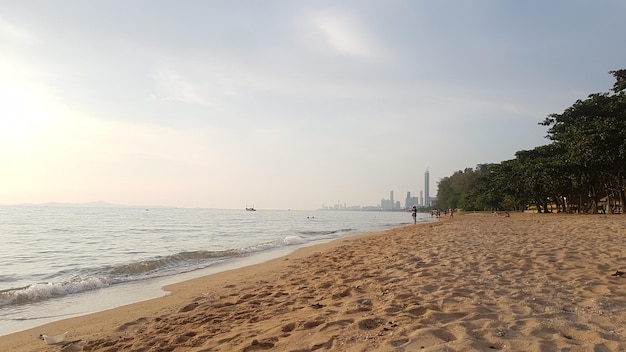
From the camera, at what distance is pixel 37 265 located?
1325 centimetres

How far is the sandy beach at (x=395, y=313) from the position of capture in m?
3.61

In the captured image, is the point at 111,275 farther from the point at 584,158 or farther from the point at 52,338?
the point at 584,158

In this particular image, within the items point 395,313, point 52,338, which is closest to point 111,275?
point 52,338

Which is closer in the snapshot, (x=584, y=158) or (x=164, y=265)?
(x=164, y=265)

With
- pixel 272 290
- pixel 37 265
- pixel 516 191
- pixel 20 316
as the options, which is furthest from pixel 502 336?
pixel 516 191

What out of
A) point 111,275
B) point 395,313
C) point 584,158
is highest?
point 584,158

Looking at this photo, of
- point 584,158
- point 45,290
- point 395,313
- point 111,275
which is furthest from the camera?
point 584,158

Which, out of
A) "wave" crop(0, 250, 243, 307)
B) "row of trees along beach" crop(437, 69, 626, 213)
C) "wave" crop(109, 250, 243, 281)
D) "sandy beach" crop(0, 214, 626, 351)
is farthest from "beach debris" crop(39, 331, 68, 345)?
"row of trees along beach" crop(437, 69, 626, 213)

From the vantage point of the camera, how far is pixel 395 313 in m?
4.46

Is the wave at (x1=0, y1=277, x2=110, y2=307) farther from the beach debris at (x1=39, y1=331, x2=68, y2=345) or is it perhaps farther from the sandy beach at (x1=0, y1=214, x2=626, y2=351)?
the beach debris at (x1=39, y1=331, x2=68, y2=345)

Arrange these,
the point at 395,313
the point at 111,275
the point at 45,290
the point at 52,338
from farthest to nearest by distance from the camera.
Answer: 1. the point at 111,275
2. the point at 45,290
3. the point at 52,338
4. the point at 395,313

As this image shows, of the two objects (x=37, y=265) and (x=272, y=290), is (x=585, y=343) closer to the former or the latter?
(x=272, y=290)

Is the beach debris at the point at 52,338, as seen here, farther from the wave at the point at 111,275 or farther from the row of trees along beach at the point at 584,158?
the row of trees along beach at the point at 584,158

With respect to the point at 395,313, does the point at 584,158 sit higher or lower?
higher
